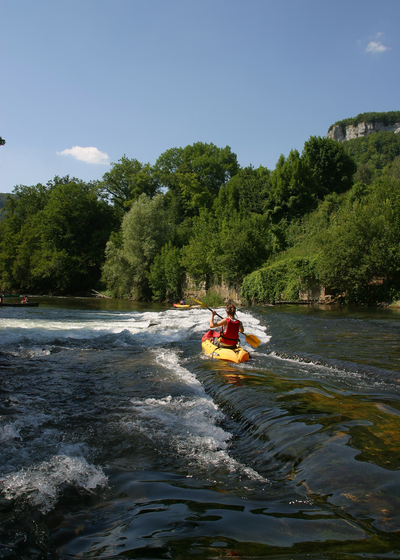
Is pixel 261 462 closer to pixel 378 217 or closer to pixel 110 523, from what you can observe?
pixel 110 523

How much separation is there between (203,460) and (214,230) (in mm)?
31178

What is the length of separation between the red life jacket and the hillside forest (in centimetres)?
1383

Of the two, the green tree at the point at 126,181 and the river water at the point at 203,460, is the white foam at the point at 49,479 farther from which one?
the green tree at the point at 126,181

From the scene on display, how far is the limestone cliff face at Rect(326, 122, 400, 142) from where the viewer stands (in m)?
156

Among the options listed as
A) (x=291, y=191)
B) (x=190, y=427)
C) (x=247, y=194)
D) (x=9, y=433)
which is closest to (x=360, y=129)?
(x=247, y=194)

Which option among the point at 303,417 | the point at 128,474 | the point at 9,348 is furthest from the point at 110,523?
the point at 9,348

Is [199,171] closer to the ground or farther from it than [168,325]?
farther from it

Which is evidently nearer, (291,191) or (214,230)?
(214,230)

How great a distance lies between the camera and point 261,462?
11.8 ft

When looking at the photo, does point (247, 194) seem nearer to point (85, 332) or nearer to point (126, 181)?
point (126, 181)

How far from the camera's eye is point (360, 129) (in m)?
162

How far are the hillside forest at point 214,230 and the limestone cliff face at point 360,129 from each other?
116 m

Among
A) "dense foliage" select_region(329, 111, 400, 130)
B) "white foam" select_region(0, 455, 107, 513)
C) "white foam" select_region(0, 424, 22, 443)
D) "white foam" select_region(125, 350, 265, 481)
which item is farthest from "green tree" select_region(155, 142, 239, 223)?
"dense foliage" select_region(329, 111, 400, 130)

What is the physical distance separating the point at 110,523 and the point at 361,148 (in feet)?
388
